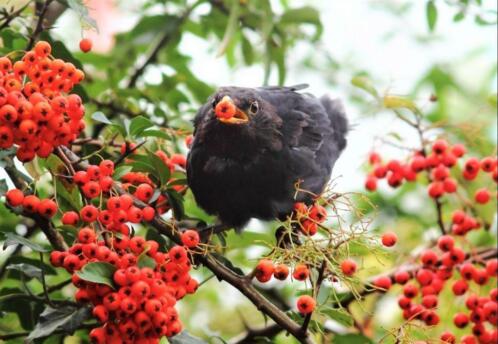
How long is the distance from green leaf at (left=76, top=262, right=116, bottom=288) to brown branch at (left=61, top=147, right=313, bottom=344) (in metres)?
0.33

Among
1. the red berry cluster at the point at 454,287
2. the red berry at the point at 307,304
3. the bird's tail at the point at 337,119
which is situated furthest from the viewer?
the bird's tail at the point at 337,119

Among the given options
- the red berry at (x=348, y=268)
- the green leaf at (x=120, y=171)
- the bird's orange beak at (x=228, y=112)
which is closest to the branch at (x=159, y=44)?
the bird's orange beak at (x=228, y=112)

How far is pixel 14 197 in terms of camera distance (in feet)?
7.50

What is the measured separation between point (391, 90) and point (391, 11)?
7.50 ft

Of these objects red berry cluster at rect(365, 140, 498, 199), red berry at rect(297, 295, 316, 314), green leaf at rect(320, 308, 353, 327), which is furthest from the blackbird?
red berry at rect(297, 295, 316, 314)

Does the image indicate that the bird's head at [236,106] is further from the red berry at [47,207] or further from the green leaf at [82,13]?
the red berry at [47,207]

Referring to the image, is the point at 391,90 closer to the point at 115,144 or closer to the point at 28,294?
the point at 115,144

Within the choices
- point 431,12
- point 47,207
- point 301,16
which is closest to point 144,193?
point 47,207

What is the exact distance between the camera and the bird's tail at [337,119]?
14.5ft

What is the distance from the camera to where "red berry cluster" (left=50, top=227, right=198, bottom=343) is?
212cm

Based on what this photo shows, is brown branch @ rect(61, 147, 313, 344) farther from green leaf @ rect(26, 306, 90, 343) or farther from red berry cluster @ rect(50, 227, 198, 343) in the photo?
green leaf @ rect(26, 306, 90, 343)

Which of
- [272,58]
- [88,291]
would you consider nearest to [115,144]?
[88,291]

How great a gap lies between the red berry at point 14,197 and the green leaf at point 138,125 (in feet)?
1.38

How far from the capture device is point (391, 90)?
11.3ft
